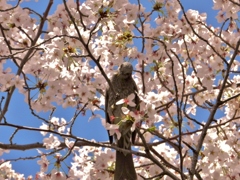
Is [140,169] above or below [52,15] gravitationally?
below

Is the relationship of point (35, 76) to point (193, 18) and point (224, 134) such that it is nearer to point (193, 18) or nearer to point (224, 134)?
point (193, 18)

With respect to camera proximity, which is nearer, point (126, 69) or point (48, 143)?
point (48, 143)

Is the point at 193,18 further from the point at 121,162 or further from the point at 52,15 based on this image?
the point at 121,162

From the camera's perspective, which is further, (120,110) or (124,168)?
(124,168)

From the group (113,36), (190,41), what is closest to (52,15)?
(113,36)

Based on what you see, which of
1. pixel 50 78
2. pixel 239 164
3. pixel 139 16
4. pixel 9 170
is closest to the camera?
pixel 50 78

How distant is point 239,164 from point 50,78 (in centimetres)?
216

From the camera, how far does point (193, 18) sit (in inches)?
144

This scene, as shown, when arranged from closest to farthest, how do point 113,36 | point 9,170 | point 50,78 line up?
point 50,78, point 113,36, point 9,170

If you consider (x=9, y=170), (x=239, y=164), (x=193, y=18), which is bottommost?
(x=239, y=164)

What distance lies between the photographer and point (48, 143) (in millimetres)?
3445

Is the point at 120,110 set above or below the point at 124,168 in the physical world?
above

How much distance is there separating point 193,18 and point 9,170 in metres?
3.17

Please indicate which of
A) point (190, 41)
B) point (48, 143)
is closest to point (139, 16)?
point (190, 41)
